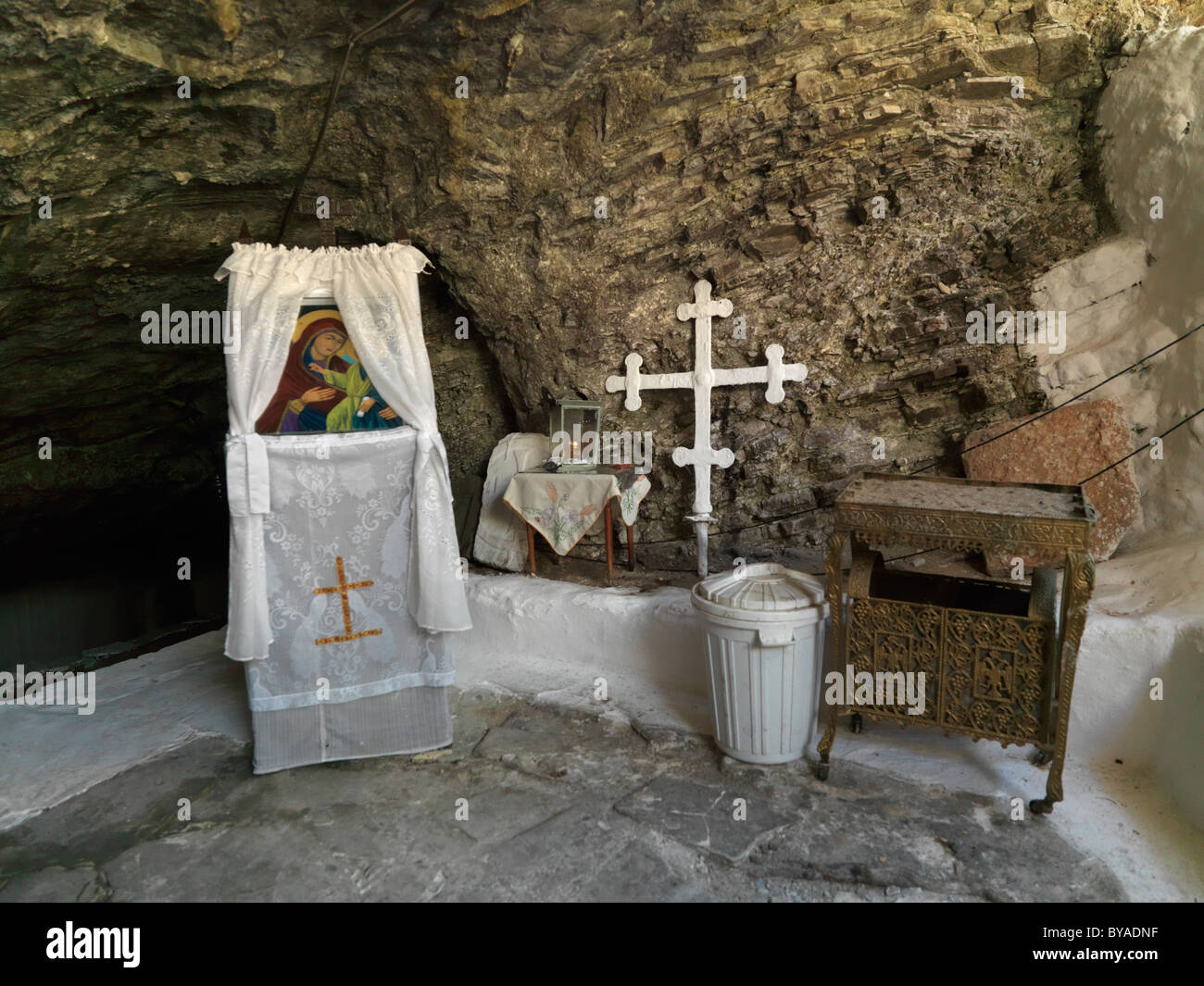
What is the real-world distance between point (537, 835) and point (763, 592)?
47.9 inches

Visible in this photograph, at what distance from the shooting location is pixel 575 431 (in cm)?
480

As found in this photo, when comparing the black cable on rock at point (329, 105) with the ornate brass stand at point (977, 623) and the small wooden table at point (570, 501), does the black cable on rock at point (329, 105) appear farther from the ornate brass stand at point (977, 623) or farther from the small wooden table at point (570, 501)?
the ornate brass stand at point (977, 623)

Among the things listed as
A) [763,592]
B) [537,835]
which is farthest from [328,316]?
[537,835]

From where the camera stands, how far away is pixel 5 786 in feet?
10.3

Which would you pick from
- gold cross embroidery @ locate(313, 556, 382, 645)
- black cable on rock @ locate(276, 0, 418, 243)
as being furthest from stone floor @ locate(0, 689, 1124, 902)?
black cable on rock @ locate(276, 0, 418, 243)

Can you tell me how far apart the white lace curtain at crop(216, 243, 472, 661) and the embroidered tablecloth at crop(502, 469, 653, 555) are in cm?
109

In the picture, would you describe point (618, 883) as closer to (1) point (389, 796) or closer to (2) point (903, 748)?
(1) point (389, 796)

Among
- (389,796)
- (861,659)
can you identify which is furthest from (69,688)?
(861,659)

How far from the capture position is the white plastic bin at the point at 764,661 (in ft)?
9.73

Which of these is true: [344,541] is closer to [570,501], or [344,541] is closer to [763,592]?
[570,501]

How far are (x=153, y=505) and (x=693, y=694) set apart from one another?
627 centimetres

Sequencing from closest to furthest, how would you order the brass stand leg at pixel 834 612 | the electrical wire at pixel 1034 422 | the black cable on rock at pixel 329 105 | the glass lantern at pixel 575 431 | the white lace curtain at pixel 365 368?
the brass stand leg at pixel 834 612 → the white lace curtain at pixel 365 368 → the electrical wire at pixel 1034 422 → the black cable on rock at pixel 329 105 → the glass lantern at pixel 575 431

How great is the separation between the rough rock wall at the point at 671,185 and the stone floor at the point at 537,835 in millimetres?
2000

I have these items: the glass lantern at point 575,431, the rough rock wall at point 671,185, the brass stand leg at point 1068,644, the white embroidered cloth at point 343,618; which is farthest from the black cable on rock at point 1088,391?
the white embroidered cloth at point 343,618
